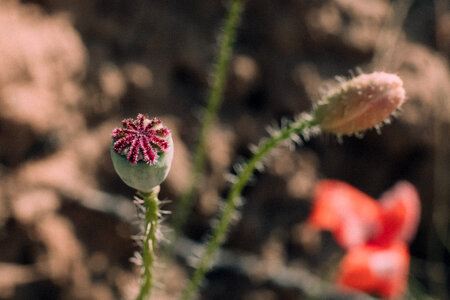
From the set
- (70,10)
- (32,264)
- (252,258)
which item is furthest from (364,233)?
(70,10)

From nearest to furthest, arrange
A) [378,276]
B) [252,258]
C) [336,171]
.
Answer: [378,276]
[252,258]
[336,171]

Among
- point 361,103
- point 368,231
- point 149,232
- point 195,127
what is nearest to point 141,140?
point 149,232

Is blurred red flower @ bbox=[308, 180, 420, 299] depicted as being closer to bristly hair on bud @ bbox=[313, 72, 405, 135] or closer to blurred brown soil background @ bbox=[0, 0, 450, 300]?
blurred brown soil background @ bbox=[0, 0, 450, 300]

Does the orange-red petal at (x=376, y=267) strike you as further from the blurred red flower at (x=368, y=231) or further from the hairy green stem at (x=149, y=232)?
the hairy green stem at (x=149, y=232)

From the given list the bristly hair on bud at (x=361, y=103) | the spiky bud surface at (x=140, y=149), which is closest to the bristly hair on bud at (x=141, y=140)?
the spiky bud surface at (x=140, y=149)

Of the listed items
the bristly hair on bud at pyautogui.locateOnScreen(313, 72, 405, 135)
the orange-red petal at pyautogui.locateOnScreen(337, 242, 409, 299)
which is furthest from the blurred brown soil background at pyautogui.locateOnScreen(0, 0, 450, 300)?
the bristly hair on bud at pyautogui.locateOnScreen(313, 72, 405, 135)

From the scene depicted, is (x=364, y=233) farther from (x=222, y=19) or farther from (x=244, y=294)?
(x=222, y=19)
